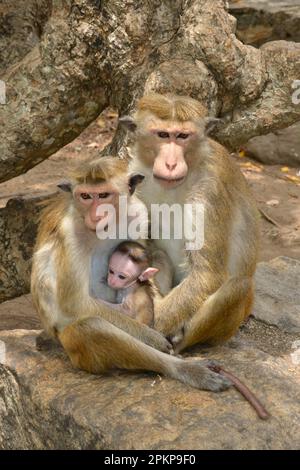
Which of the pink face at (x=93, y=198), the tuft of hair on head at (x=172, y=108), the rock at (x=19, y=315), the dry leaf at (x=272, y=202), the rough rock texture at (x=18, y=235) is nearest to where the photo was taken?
the pink face at (x=93, y=198)

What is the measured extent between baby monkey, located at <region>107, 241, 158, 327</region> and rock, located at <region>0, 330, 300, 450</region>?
42 centimetres

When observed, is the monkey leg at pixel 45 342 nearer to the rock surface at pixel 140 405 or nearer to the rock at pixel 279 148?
the rock surface at pixel 140 405

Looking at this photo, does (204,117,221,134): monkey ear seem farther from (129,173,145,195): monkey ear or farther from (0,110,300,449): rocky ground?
(0,110,300,449): rocky ground

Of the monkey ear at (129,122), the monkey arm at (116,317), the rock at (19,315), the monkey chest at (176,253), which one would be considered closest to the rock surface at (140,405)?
the monkey arm at (116,317)

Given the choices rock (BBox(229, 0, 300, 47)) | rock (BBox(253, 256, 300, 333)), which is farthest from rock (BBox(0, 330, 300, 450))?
rock (BBox(229, 0, 300, 47))

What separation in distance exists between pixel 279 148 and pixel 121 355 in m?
7.65

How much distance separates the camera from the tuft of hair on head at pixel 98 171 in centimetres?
471

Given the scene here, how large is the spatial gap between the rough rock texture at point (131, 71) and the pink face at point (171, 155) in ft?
3.67

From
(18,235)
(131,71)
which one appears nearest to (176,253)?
(131,71)

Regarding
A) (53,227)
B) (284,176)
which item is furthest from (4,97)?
(284,176)

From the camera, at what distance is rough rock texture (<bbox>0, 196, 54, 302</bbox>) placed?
7320 millimetres

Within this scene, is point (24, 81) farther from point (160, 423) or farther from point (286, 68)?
point (160, 423)

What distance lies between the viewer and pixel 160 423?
446cm

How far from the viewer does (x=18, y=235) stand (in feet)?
24.1
